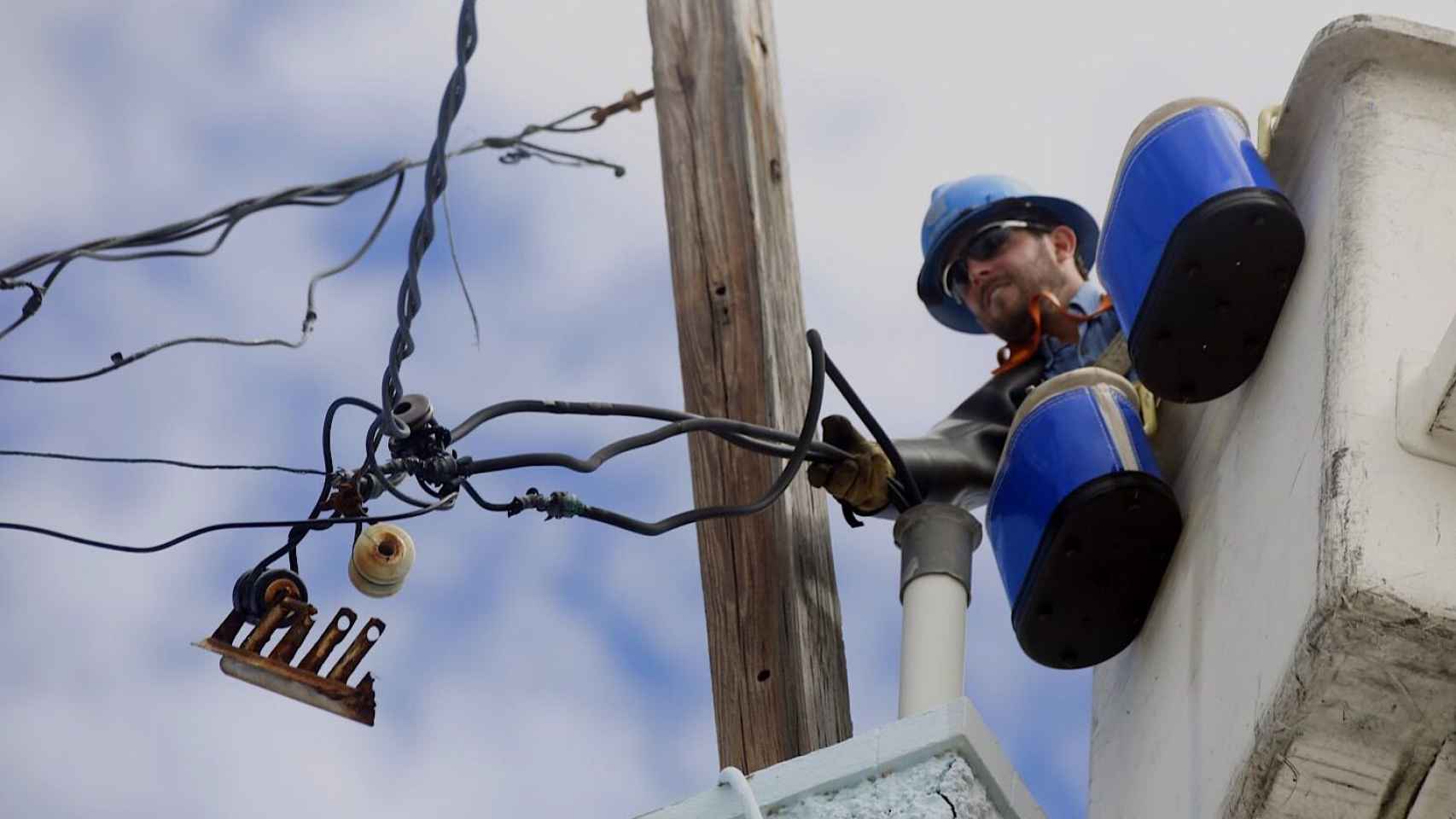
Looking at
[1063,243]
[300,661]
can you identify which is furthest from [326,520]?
[1063,243]

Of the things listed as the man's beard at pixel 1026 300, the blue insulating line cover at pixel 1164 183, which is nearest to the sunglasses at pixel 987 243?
the man's beard at pixel 1026 300

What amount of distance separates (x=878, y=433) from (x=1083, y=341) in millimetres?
912

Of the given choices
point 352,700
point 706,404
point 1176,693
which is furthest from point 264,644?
point 1176,693

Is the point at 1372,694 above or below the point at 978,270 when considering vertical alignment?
below

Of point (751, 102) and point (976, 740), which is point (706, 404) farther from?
point (976, 740)

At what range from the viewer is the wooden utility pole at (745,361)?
417 cm

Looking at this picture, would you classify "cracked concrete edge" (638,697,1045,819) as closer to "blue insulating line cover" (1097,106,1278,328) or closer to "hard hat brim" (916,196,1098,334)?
"blue insulating line cover" (1097,106,1278,328)

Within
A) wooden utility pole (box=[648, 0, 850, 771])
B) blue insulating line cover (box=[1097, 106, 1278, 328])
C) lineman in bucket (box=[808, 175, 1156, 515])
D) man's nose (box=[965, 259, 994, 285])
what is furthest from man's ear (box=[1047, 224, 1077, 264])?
blue insulating line cover (box=[1097, 106, 1278, 328])

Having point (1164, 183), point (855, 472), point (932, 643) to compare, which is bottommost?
point (932, 643)

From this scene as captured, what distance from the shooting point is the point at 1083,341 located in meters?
5.04

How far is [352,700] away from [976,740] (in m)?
1.34

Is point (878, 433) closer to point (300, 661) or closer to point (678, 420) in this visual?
point (678, 420)

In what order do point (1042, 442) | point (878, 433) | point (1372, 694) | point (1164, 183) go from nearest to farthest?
point (1372, 694) < point (1164, 183) < point (1042, 442) < point (878, 433)

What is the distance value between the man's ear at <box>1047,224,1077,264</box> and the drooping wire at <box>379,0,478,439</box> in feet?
7.11
